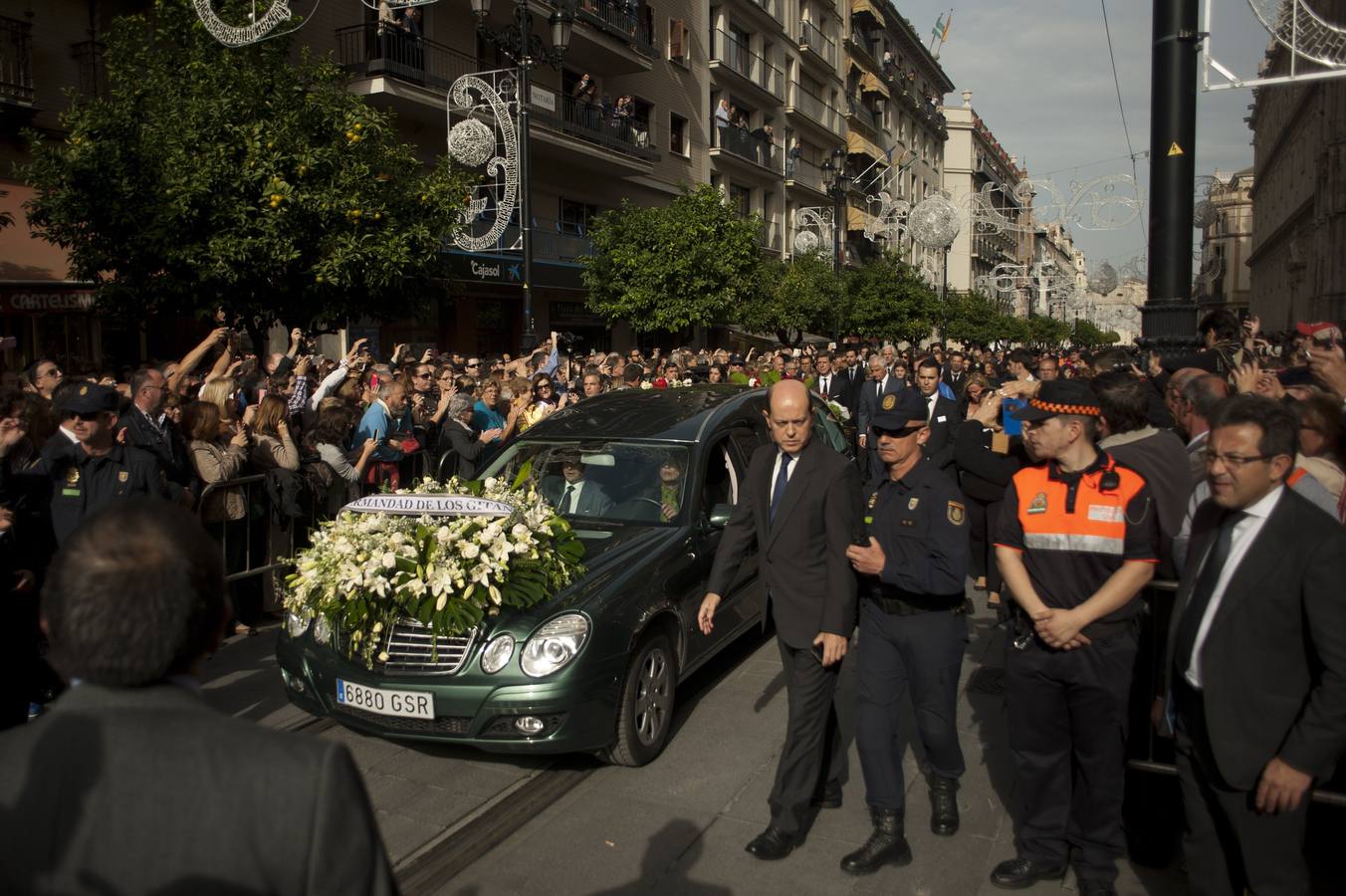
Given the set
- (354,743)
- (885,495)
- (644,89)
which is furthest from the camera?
(644,89)

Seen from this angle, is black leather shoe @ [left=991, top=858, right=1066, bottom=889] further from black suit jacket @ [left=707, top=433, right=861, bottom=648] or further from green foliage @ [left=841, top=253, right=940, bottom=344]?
green foliage @ [left=841, top=253, right=940, bottom=344]

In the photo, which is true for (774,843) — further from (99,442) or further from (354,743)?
(99,442)

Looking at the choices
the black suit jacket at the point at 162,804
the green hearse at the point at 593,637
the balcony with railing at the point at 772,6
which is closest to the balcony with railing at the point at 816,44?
the balcony with railing at the point at 772,6

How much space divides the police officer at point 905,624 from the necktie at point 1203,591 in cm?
92

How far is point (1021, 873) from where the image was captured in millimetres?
3799

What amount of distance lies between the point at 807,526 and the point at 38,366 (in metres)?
7.01

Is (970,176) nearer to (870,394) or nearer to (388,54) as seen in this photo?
(388,54)

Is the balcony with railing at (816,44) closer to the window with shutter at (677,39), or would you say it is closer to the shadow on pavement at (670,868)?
the window with shutter at (677,39)

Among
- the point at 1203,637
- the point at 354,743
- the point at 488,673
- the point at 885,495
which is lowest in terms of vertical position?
the point at 354,743

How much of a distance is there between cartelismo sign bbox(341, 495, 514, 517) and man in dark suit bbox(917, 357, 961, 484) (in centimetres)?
405

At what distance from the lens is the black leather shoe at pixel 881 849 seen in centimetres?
391

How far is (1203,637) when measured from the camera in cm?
312

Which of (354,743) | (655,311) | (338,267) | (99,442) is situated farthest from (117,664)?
(655,311)

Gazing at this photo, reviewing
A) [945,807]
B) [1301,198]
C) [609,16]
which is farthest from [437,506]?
[1301,198]
